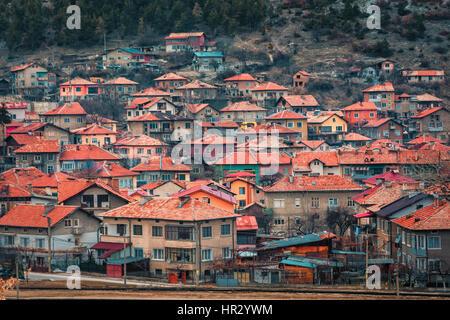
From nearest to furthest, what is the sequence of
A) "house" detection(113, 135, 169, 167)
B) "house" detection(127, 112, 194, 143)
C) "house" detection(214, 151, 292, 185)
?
"house" detection(214, 151, 292, 185) < "house" detection(113, 135, 169, 167) < "house" detection(127, 112, 194, 143)

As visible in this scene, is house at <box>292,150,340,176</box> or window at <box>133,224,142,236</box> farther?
house at <box>292,150,340,176</box>

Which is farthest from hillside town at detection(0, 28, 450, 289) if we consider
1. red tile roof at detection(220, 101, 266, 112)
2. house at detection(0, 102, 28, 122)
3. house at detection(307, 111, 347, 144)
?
red tile roof at detection(220, 101, 266, 112)

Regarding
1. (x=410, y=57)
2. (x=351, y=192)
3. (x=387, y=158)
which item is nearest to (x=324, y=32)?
(x=410, y=57)

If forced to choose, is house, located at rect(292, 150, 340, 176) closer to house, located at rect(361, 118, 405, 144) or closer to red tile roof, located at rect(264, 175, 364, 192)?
red tile roof, located at rect(264, 175, 364, 192)

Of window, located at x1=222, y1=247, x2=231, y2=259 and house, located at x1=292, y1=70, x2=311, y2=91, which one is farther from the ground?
house, located at x1=292, y1=70, x2=311, y2=91

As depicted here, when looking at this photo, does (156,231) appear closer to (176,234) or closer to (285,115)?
(176,234)

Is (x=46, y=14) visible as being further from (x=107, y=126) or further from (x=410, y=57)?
(x=410, y=57)

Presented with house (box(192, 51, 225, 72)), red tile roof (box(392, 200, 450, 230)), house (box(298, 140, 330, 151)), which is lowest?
red tile roof (box(392, 200, 450, 230))
